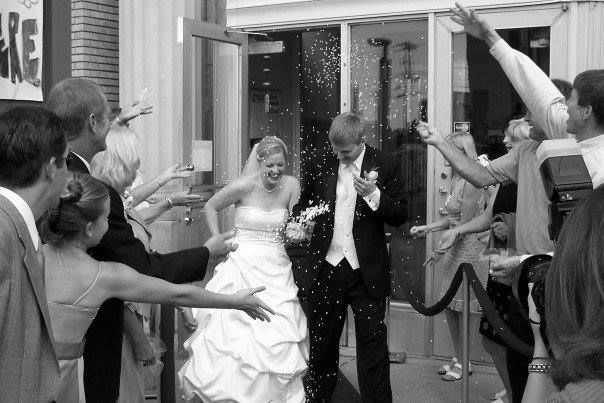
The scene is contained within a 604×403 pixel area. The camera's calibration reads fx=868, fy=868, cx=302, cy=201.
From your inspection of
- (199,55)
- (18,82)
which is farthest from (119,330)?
(199,55)

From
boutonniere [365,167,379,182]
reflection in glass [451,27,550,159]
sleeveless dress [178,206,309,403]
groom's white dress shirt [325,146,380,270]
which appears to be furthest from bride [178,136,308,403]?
reflection in glass [451,27,550,159]

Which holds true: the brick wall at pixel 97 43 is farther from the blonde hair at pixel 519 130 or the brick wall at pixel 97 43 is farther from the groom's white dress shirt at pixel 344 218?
the blonde hair at pixel 519 130

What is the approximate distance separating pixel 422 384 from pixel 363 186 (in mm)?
2110

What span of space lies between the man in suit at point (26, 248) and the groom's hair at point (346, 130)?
3204mm

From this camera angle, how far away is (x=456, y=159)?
173 inches

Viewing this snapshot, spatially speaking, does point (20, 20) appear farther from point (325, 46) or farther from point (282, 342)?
point (282, 342)

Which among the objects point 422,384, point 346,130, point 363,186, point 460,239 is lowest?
point 422,384

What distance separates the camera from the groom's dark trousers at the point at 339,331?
18.1 ft

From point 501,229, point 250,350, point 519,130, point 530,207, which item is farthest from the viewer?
point 519,130

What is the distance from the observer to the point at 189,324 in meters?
5.07

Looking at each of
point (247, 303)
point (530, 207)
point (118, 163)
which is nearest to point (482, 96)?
point (530, 207)

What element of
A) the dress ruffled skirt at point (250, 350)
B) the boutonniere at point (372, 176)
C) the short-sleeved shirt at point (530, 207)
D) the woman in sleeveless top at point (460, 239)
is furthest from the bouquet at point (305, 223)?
the short-sleeved shirt at point (530, 207)

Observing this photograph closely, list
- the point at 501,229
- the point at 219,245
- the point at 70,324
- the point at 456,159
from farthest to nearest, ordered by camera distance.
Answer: the point at 501,229
the point at 456,159
the point at 219,245
the point at 70,324

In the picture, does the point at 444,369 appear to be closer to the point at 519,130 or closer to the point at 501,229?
the point at 519,130
